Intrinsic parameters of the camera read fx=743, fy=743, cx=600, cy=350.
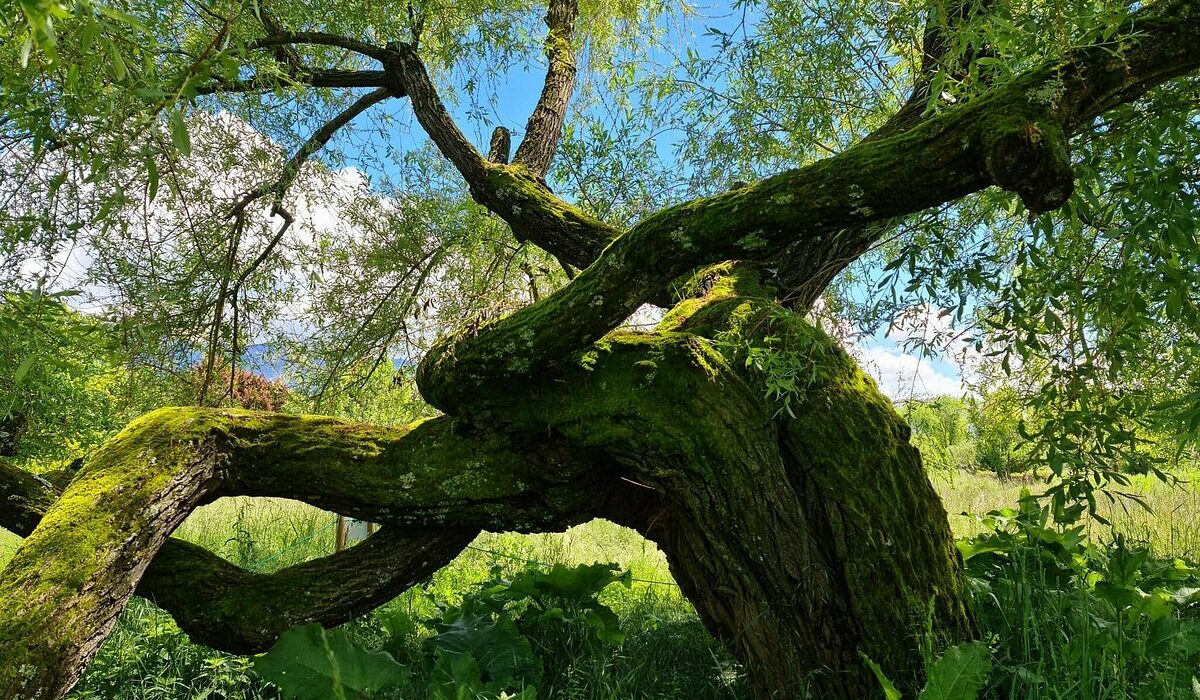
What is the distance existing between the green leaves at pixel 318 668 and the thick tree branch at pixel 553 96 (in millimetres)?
3944

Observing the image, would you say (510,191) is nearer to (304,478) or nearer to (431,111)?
(431,111)

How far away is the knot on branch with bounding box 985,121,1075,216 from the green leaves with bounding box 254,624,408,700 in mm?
2988

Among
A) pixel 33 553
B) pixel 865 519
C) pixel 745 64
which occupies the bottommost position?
pixel 865 519

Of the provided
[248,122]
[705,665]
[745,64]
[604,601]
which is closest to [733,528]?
[705,665]

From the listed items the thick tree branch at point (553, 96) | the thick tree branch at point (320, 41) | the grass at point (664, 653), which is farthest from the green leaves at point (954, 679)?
the thick tree branch at point (320, 41)

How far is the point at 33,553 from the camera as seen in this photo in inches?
118

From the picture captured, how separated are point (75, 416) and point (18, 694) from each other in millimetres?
11293

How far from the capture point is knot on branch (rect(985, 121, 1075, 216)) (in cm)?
233

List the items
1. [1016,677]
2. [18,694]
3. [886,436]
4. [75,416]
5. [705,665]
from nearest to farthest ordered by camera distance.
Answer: [18,694], [1016,677], [886,436], [705,665], [75,416]

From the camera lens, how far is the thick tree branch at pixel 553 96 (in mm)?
6223

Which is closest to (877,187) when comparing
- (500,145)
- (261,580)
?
(261,580)

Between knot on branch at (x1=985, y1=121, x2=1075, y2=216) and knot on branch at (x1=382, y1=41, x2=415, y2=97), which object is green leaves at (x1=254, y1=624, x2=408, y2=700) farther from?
knot on branch at (x1=382, y1=41, x2=415, y2=97)

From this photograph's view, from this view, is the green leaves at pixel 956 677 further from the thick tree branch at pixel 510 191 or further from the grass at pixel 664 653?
the thick tree branch at pixel 510 191

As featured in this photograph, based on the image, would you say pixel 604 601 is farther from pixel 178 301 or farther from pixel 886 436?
pixel 178 301
